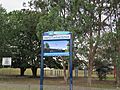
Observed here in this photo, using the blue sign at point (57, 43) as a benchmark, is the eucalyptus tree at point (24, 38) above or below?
above

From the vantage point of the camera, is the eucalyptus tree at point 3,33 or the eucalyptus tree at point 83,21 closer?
the eucalyptus tree at point 83,21

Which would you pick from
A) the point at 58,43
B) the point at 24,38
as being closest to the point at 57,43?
the point at 58,43

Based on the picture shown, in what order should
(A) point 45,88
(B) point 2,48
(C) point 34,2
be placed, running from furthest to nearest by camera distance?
(B) point 2,48
(C) point 34,2
(A) point 45,88

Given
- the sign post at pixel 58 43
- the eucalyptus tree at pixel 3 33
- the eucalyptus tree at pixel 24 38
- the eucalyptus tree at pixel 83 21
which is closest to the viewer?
the sign post at pixel 58 43

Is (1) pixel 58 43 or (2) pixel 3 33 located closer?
(1) pixel 58 43

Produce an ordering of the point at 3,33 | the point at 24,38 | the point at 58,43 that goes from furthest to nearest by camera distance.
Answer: the point at 24,38
the point at 3,33
the point at 58,43

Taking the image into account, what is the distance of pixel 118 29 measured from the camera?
3409cm

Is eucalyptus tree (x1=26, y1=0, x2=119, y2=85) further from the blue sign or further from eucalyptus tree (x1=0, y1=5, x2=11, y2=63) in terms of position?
the blue sign

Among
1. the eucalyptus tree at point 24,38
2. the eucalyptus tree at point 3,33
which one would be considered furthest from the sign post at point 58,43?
the eucalyptus tree at point 24,38

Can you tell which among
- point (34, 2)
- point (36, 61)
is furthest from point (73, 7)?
point (36, 61)

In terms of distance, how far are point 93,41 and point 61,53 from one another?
1250 centimetres

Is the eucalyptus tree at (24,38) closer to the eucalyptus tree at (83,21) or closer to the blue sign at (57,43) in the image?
the eucalyptus tree at (83,21)

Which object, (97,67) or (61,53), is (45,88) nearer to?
(61,53)

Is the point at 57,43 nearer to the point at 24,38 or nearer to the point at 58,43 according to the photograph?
the point at 58,43
